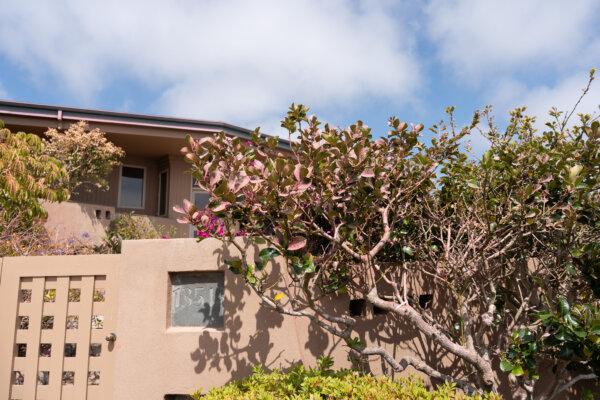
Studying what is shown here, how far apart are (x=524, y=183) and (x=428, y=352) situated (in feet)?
7.70

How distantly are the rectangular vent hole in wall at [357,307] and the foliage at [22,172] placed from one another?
543cm

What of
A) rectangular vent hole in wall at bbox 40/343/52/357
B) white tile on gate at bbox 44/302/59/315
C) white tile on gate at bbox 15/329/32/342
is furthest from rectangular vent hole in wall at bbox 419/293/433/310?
white tile on gate at bbox 15/329/32/342

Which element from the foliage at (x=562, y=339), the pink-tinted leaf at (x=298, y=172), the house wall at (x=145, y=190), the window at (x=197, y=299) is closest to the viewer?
the foliage at (x=562, y=339)

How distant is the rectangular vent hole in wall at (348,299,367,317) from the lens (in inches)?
229

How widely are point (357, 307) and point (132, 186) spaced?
13.2m

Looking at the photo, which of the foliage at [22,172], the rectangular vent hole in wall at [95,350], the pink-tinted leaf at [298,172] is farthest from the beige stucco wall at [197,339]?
the foliage at [22,172]

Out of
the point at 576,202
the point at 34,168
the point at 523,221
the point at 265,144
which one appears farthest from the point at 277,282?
the point at 34,168

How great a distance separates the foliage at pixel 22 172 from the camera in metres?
7.60

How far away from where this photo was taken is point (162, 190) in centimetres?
1711

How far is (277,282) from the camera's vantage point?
547 centimetres

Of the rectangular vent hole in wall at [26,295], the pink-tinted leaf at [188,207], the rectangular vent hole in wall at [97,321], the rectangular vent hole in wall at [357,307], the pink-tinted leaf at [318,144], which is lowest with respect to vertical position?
the rectangular vent hole in wall at [97,321]

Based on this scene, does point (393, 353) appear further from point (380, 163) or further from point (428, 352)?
point (380, 163)

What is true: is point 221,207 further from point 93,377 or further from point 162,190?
point 162,190

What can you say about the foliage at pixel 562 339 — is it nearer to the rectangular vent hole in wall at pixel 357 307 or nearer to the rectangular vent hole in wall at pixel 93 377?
the rectangular vent hole in wall at pixel 357 307
